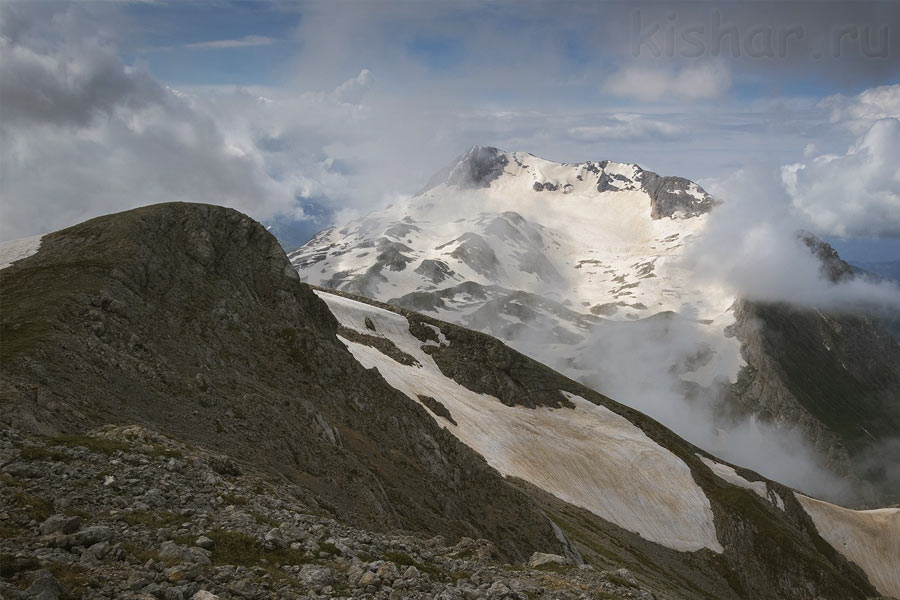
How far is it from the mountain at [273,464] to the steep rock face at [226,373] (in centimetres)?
22

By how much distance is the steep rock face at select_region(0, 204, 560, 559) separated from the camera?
1532 inches

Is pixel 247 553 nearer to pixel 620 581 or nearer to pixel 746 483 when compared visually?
pixel 620 581

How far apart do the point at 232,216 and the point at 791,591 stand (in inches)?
5011

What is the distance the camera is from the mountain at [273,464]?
21766 millimetres

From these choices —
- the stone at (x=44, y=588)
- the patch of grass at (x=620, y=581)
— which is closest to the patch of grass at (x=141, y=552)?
the stone at (x=44, y=588)

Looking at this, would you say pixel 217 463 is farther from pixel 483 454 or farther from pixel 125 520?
pixel 483 454

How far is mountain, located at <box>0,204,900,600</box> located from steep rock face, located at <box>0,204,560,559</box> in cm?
22

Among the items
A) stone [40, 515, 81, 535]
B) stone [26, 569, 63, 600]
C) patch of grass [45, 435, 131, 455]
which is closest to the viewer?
stone [26, 569, 63, 600]

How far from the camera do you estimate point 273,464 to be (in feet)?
134

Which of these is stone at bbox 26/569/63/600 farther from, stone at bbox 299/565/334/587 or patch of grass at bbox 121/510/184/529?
stone at bbox 299/565/334/587

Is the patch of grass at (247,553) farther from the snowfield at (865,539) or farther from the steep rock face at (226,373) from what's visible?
the snowfield at (865,539)

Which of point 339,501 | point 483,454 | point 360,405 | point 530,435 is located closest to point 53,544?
point 339,501

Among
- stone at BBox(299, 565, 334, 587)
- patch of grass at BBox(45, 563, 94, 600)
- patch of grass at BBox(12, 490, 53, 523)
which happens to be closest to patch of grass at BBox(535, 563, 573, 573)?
stone at BBox(299, 565, 334, 587)

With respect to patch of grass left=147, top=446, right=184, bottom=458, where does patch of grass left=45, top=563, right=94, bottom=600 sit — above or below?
below
